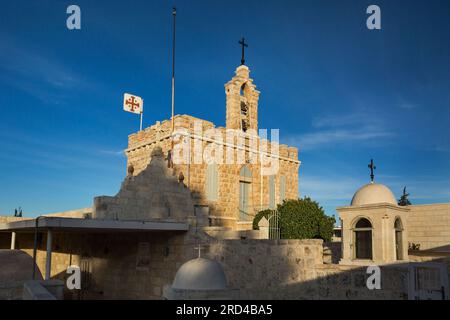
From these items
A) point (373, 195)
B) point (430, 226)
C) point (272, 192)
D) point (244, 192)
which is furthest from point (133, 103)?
point (430, 226)

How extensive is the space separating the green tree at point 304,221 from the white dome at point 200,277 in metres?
11.1

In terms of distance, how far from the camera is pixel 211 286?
8250mm

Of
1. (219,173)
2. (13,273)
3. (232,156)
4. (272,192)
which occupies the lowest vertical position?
(13,273)

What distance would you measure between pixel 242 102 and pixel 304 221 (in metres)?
9.90

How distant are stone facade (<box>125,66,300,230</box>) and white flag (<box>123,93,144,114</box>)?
4.69ft

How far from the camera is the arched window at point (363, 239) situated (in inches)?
502

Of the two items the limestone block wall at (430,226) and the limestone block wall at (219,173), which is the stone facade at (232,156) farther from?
the limestone block wall at (430,226)

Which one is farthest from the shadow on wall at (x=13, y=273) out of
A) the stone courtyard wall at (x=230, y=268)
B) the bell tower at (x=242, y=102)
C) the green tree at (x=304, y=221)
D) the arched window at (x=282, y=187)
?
the arched window at (x=282, y=187)

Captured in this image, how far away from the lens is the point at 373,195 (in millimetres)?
13023

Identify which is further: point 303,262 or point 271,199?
point 271,199

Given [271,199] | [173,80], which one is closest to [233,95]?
[173,80]

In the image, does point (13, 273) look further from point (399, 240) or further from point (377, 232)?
point (399, 240)

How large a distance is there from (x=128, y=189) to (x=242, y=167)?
851cm
